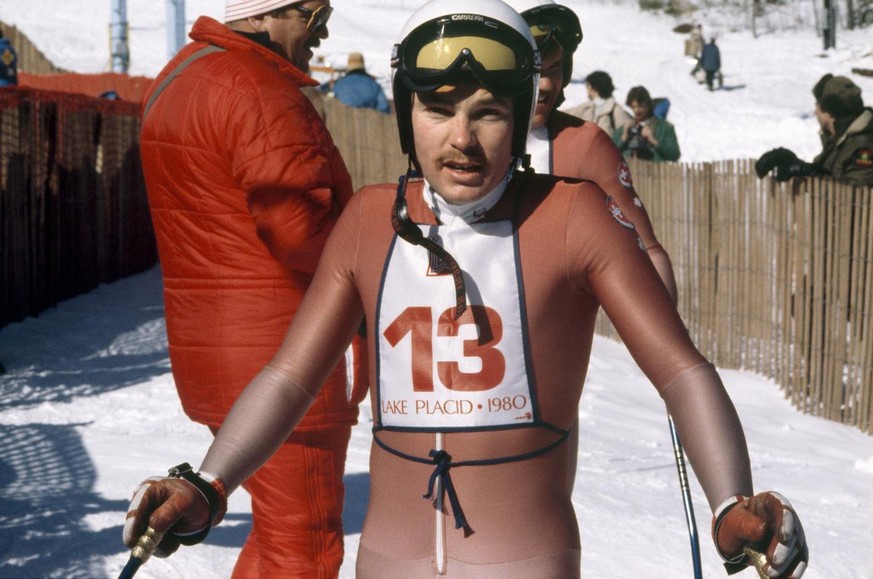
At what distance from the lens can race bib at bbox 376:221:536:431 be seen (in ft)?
7.52

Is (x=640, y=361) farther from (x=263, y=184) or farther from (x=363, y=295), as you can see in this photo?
(x=263, y=184)

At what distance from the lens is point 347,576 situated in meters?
4.77

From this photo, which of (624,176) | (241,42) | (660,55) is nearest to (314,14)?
(241,42)

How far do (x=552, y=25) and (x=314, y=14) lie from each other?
28.6 inches

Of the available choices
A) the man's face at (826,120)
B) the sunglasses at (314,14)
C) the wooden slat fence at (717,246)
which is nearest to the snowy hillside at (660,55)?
the wooden slat fence at (717,246)

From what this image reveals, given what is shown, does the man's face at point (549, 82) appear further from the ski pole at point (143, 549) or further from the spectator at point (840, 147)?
the spectator at point (840, 147)

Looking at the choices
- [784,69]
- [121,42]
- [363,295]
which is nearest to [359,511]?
[363,295]

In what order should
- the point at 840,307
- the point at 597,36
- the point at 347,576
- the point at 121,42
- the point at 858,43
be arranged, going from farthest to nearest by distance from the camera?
Answer: the point at 597,36, the point at 858,43, the point at 121,42, the point at 840,307, the point at 347,576

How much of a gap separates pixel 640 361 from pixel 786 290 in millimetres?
6329

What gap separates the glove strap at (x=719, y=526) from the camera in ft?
6.38

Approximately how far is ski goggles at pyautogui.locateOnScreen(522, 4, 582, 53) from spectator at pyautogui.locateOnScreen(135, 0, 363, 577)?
76cm

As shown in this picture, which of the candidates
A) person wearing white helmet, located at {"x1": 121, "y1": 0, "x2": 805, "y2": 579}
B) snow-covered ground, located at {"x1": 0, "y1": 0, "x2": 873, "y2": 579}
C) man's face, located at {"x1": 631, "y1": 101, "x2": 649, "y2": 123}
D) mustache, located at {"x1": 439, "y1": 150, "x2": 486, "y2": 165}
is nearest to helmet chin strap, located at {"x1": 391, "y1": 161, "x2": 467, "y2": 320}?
person wearing white helmet, located at {"x1": 121, "y1": 0, "x2": 805, "y2": 579}

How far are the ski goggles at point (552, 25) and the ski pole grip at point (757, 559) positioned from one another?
2168 mm

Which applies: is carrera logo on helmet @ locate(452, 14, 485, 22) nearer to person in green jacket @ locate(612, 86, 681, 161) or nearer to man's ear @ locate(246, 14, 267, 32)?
man's ear @ locate(246, 14, 267, 32)
